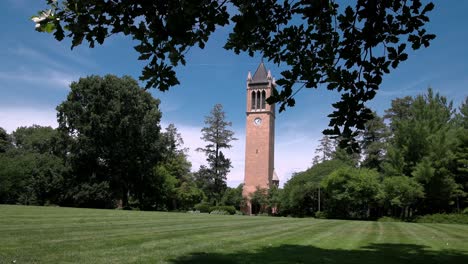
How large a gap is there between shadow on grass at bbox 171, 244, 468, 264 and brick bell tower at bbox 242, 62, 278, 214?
5240 cm

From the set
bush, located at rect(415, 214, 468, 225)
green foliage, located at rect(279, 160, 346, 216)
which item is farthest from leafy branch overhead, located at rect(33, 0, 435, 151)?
green foliage, located at rect(279, 160, 346, 216)

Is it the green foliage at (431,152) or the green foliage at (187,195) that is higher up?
the green foliage at (431,152)

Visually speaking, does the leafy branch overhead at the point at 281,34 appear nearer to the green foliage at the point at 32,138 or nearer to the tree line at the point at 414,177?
the tree line at the point at 414,177

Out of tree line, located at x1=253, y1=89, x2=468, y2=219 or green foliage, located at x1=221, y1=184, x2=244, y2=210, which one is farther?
green foliage, located at x1=221, y1=184, x2=244, y2=210

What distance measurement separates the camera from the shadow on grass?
810 centimetres

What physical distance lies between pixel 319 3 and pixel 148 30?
2.20 m

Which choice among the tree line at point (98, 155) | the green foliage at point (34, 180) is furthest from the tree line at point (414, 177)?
the green foliage at point (34, 180)

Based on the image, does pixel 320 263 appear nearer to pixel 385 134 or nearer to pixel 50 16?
pixel 50 16

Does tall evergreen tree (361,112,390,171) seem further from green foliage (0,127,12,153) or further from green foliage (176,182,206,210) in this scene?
green foliage (0,127,12,153)

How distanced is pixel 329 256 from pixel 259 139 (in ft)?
187

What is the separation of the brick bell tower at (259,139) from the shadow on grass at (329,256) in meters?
52.4

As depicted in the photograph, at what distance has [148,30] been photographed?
16.7 ft

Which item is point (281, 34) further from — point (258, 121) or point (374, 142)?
point (258, 121)

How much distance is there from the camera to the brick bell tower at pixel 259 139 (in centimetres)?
6425
